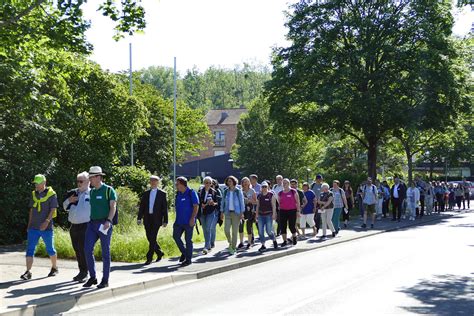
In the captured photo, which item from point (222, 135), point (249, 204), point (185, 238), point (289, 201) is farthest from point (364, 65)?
point (222, 135)

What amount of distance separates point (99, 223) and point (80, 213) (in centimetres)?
61

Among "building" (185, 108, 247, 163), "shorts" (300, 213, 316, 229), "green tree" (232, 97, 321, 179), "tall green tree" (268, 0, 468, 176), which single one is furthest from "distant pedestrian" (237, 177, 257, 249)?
"building" (185, 108, 247, 163)

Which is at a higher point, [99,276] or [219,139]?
[219,139]

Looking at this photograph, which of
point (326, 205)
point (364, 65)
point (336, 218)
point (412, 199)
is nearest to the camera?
point (326, 205)

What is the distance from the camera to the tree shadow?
8625 millimetres

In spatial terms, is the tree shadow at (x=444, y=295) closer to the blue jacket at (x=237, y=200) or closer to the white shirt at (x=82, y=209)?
the blue jacket at (x=237, y=200)

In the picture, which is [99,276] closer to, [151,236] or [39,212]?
[39,212]

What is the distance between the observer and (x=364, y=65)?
123 ft

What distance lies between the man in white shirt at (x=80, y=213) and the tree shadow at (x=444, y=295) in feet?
17.5

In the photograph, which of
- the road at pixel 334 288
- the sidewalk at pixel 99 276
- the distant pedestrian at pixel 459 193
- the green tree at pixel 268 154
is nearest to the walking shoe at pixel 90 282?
the sidewalk at pixel 99 276

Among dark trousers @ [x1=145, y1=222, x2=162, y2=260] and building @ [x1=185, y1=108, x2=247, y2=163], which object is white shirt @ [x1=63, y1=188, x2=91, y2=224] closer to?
dark trousers @ [x1=145, y1=222, x2=162, y2=260]

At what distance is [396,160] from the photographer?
5972 centimetres

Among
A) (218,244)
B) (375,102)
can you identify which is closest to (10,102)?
(218,244)

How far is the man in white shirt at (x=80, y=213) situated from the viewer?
10.7 metres
